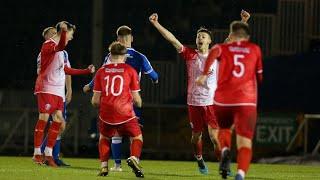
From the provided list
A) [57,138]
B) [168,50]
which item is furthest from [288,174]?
[168,50]

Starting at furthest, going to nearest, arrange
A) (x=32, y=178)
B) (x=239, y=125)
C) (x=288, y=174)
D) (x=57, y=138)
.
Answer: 1. (x=57, y=138)
2. (x=288, y=174)
3. (x=32, y=178)
4. (x=239, y=125)

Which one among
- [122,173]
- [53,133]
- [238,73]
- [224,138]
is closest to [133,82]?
[224,138]

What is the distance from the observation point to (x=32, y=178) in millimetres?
12961

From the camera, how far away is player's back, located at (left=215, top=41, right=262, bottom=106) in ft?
37.8

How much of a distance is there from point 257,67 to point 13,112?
11548mm

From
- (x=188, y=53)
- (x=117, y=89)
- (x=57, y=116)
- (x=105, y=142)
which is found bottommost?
(x=105, y=142)

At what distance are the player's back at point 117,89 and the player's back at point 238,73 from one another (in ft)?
5.60

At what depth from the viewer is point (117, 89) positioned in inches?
511

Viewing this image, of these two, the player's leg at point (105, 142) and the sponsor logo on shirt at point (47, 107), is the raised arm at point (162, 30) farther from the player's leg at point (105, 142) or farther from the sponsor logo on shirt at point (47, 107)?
the sponsor logo on shirt at point (47, 107)

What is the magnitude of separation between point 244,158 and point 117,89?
2.35 metres

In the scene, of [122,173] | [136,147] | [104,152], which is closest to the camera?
[104,152]

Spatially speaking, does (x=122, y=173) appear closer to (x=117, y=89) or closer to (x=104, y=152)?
(x=104, y=152)

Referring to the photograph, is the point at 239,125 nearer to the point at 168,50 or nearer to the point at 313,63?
the point at 313,63

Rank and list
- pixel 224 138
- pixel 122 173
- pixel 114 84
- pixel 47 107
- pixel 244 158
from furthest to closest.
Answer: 1. pixel 47 107
2. pixel 122 173
3. pixel 114 84
4. pixel 224 138
5. pixel 244 158
